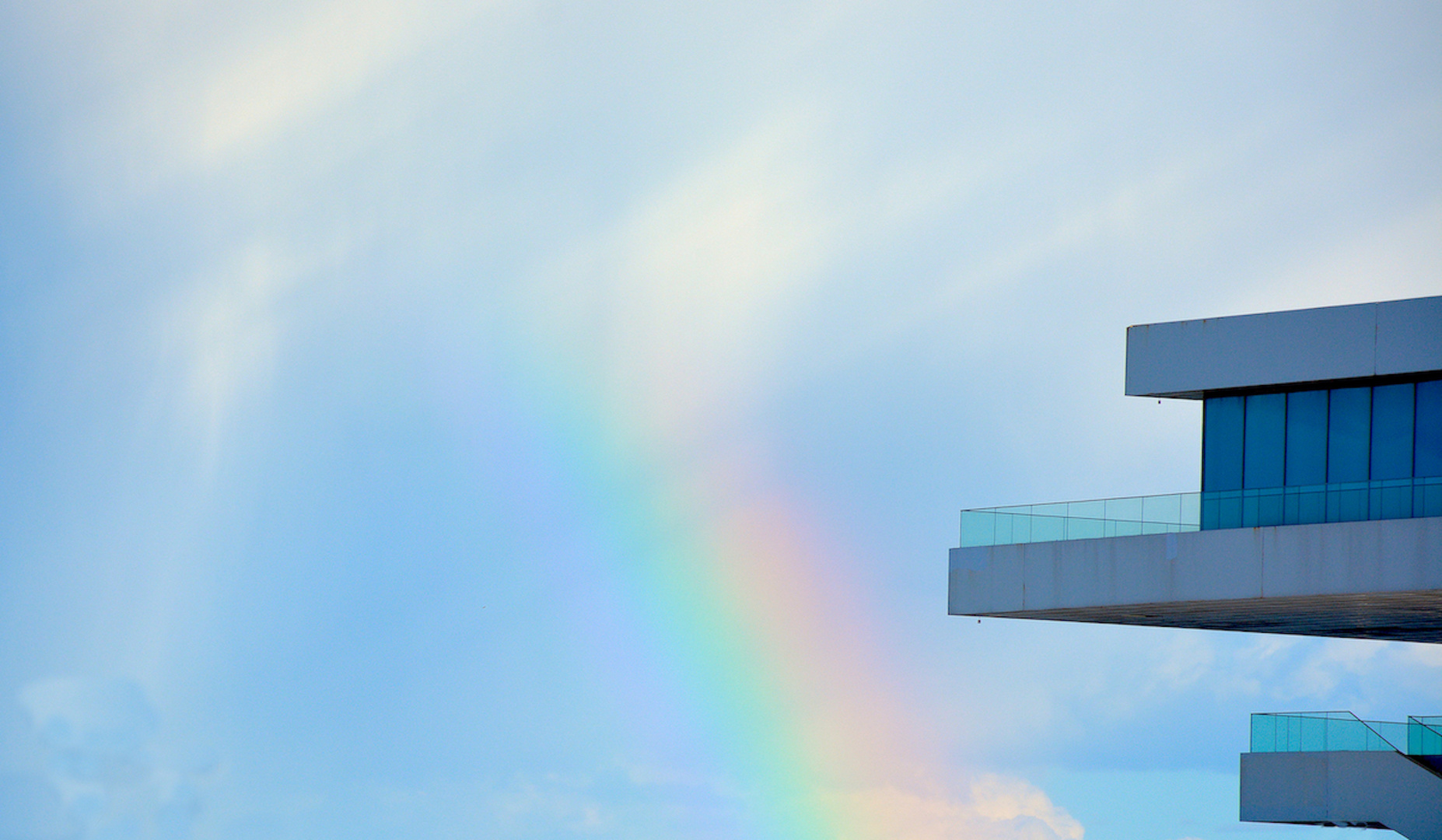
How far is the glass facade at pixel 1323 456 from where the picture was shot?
131ft

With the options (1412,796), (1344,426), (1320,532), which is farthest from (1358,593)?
(1412,796)

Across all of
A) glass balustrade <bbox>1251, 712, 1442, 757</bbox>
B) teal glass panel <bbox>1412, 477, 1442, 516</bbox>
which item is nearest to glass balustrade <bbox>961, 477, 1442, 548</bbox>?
teal glass panel <bbox>1412, 477, 1442, 516</bbox>

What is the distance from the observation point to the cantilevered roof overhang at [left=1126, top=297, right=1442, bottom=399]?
40.2 m

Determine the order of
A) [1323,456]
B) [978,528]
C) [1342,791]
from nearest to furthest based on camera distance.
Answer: [1323,456] → [1342,791] → [978,528]

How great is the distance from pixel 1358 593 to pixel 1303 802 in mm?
7896

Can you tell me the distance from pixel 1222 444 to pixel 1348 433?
3047mm

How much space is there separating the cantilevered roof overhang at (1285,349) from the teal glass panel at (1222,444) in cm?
40

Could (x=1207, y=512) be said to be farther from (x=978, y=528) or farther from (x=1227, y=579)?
(x=978, y=528)

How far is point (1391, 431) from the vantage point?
4081 cm

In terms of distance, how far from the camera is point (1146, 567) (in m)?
42.4

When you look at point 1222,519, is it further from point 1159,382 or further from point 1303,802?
point 1303,802

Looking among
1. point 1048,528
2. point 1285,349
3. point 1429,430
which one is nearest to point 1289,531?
point 1429,430

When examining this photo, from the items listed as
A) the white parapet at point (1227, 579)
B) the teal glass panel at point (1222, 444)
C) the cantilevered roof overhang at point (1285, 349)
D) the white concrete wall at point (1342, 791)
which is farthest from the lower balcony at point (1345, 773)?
the cantilevered roof overhang at point (1285, 349)

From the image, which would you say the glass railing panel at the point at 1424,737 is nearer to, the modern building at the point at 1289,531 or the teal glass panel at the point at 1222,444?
the modern building at the point at 1289,531
